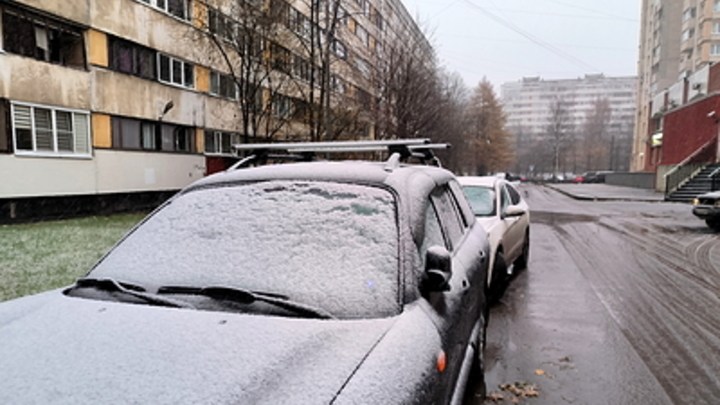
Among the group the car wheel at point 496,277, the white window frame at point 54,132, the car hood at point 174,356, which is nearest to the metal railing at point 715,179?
the car wheel at point 496,277

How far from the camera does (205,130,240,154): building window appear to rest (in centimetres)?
2234

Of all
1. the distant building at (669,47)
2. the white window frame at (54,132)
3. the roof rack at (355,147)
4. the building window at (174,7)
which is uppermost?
the distant building at (669,47)

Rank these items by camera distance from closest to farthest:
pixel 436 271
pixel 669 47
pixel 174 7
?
1. pixel 436 271
2. pixel 174 7
3. pixel 669 47

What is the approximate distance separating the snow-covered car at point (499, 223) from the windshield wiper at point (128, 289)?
13.1 ft

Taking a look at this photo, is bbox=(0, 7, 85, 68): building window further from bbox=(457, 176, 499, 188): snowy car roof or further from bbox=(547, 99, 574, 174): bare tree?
bbox=(547, 99, 574, 174): bare tree

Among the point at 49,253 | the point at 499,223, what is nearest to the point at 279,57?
the point at 49,253

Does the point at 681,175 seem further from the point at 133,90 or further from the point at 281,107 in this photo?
the point at 133,90

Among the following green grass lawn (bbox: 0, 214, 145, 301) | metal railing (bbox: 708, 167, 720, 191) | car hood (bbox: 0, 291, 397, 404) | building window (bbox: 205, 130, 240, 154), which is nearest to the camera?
car hood (bbox: 0, 291, 397, 404)

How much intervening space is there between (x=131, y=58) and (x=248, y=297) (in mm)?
19012

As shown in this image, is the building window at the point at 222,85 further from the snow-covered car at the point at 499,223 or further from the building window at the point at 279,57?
the snow-covered car at the point at 499,223

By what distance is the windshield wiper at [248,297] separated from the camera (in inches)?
70.2

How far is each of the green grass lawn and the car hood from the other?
4.77 metres

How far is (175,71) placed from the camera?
20.0m

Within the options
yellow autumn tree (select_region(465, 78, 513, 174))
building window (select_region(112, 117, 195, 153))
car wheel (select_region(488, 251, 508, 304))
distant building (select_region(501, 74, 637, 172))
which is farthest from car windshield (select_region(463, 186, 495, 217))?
distant building (select_region(501, 74, 637, 172))
